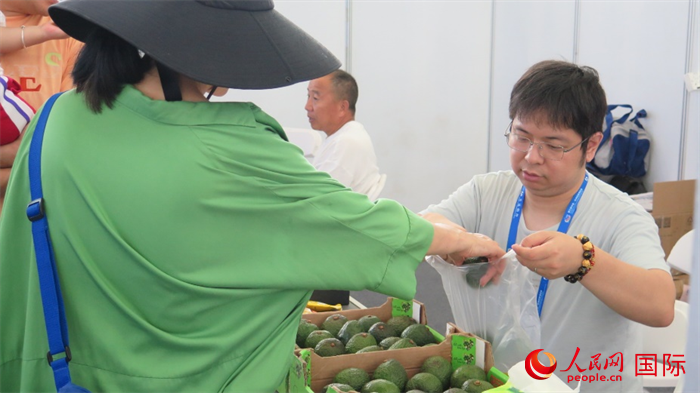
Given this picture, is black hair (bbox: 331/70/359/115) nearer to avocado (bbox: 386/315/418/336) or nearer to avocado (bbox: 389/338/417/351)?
avocado (bbox: 386/315/418/336)

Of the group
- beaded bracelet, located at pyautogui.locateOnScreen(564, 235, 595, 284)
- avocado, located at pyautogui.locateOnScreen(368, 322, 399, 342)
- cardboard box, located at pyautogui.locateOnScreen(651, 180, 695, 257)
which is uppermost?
beaded bracelet, located at pyautogui.locateOnScreen(564, 235, 595, 284)

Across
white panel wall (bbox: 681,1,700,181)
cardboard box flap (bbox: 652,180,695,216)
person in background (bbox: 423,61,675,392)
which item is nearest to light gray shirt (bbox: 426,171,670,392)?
person in background (bbox: 423,61,675,392)

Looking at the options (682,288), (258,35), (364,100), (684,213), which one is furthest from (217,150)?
(364,100)

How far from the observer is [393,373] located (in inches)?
57.1

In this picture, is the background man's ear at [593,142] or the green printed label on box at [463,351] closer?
the green printed label on box at [463,351]

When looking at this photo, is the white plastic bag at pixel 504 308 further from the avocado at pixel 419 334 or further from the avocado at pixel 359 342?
the avocado at pixel 359 342

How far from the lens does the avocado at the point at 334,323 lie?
67.7 inches

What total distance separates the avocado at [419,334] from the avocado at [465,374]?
0.19 m

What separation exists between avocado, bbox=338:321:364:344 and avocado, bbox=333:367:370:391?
20cm

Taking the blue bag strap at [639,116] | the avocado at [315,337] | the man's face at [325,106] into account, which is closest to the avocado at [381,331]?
the avocado at [315,337]

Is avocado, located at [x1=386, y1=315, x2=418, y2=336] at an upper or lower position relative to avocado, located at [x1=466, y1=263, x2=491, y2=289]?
lower

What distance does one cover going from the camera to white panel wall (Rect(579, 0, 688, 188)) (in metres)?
4.49

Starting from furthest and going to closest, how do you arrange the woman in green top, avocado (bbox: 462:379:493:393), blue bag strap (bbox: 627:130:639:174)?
blue bag strap (bbox: 627:130:639:174) → avocado (bbox: 462:379:493:393) → the woman in green top

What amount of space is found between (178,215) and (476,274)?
0.78 meters
